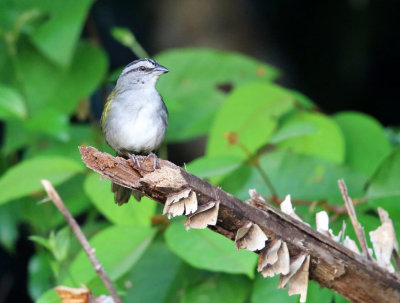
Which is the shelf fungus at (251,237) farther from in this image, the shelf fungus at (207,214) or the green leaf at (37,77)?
the green leaf at (37,77)

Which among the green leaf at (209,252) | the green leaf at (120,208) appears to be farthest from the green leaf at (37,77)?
the green leaf at (209,252)

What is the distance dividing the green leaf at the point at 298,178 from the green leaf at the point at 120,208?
460 millimetres

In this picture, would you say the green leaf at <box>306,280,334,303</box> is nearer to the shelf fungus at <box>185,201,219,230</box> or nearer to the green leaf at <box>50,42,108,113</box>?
the shelf fungus at <box>185,201,219,230</box>

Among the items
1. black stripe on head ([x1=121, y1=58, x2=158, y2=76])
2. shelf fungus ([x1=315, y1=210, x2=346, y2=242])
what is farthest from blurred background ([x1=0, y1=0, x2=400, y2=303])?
shelf fungus ([x1=315, y1=210, x2=346, y2=242])

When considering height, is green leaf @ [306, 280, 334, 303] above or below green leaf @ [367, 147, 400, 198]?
below

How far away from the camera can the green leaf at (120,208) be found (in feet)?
9.53

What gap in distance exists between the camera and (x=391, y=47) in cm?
611

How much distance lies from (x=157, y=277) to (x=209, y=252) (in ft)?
2.07

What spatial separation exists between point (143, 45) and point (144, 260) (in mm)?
3109

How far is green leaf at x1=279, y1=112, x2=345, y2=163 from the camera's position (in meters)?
3.33

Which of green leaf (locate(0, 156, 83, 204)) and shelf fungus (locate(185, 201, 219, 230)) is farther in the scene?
green leaf (locate(0, 156, 83, 204))

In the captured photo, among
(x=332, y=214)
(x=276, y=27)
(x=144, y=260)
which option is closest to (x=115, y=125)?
(x=144, y=260)

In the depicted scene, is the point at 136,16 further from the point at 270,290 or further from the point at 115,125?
the point at 270,290

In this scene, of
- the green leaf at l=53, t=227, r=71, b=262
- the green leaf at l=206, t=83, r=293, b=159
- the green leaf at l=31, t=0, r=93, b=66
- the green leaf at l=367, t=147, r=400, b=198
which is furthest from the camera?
the green leaf at l=31, t=0, r=93, b=66
